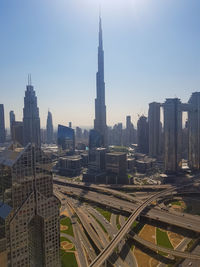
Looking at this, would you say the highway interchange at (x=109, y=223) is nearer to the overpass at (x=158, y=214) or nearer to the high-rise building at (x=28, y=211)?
the overpass at (x=158, y=214)

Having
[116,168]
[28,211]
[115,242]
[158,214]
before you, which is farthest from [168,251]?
[116,168]

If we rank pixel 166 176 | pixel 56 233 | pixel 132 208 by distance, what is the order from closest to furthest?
1. pixel 56 233
2. pixel 132 208
3. pixel 166 176

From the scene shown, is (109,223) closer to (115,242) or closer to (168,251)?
(115,242)

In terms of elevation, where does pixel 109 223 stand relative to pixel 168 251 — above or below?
below

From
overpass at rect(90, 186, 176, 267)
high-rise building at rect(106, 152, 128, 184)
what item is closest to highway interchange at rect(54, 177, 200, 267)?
overpass at rect(90, 186, 176, 267)

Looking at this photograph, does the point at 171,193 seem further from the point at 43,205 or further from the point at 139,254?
the point at 43,205

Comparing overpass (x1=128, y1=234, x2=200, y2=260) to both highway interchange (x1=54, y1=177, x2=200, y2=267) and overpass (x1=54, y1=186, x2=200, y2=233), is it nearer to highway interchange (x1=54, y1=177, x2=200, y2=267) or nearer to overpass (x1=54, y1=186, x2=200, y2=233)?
highway interchange (x1=54, y1=177, x2=200, y2=267)

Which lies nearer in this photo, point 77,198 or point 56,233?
point 56,233

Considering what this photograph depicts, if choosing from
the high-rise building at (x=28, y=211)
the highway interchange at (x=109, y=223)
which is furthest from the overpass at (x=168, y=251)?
the high-rise building at (x=28, y=211)

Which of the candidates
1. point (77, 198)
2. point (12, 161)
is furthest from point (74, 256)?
point (77, 198)
